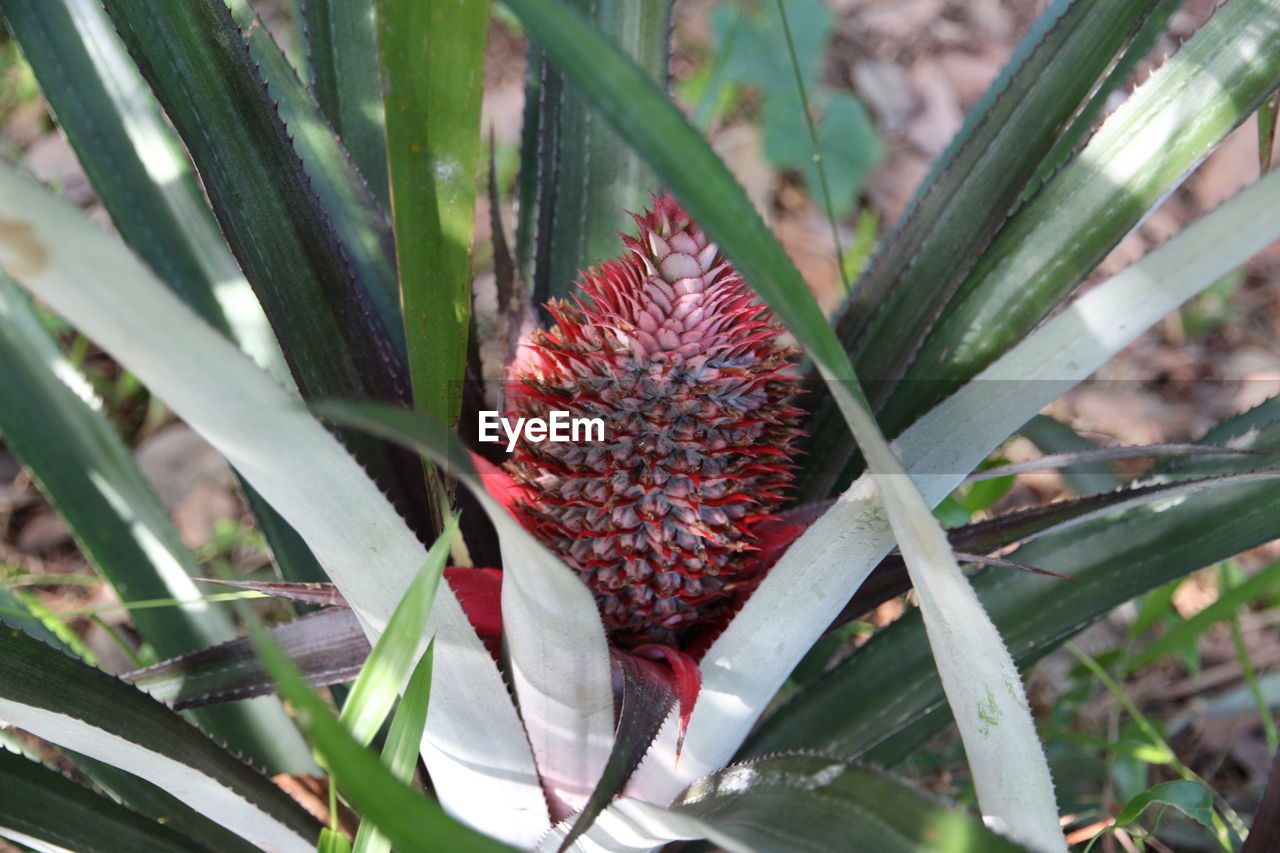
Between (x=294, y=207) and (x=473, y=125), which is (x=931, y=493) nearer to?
(x=473, y=125)

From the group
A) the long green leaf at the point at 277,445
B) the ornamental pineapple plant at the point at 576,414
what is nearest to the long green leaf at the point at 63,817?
the ornamental pineapple plant at the point at 576,414

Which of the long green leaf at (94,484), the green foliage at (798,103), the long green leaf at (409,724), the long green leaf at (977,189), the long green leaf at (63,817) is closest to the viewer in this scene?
the long green leaf at (409,724)

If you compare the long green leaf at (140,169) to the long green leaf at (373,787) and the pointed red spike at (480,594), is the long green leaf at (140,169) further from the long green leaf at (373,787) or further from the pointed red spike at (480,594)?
the long green leaf at (373,787)

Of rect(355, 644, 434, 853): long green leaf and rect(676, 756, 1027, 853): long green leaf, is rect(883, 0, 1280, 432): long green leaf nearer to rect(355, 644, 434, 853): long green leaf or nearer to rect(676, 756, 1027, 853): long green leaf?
rect(676, 756, 1027, 853): long green leaf

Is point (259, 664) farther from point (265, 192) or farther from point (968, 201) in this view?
point (968, 201)

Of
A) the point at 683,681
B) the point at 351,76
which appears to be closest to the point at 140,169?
the point at 351,76

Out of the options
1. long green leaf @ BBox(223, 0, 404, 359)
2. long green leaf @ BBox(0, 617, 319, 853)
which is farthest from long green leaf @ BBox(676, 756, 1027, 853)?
long green leaf @ BBox(223, 0, 404, 359)
